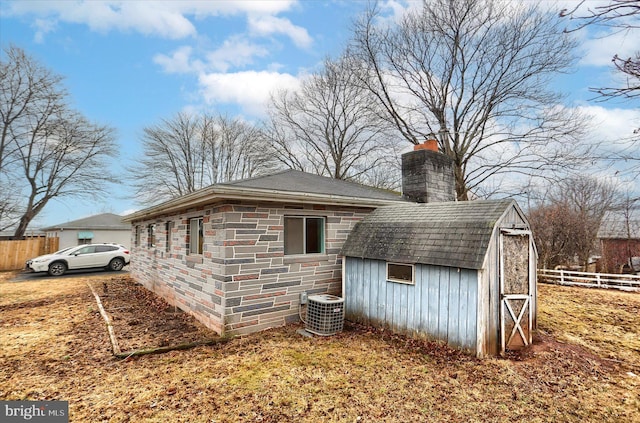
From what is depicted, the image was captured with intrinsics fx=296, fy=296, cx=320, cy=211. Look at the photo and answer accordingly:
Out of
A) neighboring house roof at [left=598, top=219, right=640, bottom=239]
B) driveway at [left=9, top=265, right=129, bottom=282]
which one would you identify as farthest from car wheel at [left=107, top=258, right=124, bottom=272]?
neighboring house roof at [left=598, top=219, right=640, bottom=239]

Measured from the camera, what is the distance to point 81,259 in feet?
51.3

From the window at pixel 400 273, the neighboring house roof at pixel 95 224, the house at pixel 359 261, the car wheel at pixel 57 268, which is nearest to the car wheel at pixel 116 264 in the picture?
the car wheel at pixel 57 268

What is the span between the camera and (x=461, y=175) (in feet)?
56.3

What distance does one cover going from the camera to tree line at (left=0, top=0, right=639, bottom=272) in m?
15.3

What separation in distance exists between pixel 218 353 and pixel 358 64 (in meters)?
18.8

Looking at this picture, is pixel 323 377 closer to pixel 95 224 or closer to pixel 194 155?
pixel 95 224

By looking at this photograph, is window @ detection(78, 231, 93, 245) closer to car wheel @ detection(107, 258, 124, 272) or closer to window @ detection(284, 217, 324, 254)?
car wheel @ detection(107, 258, 124, 272)

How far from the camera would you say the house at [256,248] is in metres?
5.80

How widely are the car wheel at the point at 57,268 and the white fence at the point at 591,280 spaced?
925 inches

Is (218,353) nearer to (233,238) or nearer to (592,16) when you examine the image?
(233,238)

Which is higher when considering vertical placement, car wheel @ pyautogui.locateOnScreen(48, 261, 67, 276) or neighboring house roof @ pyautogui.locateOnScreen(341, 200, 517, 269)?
neighboring house roof @ pyautogui.locateOnScreen(341, 200, 517, 269)

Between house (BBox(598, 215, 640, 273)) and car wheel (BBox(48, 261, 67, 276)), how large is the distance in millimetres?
27661

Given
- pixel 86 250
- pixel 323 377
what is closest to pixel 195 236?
pixel 323 377

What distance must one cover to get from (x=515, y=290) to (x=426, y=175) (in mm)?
4562
